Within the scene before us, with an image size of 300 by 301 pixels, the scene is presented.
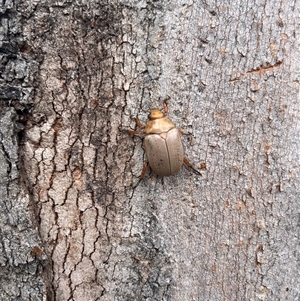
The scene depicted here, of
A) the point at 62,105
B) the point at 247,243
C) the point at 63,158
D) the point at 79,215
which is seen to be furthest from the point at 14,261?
the point at 247,243

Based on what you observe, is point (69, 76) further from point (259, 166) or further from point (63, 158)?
point (259, 166)

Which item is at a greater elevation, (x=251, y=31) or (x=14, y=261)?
(x=251, y=31)

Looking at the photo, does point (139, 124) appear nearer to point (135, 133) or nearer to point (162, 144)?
point (135, 133)

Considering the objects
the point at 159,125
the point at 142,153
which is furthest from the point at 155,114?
the point at 142,153

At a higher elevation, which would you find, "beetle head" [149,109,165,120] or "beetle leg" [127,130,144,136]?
"beetle head" [149,109,165,120]

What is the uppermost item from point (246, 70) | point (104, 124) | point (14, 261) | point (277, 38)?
point (277, 38)
